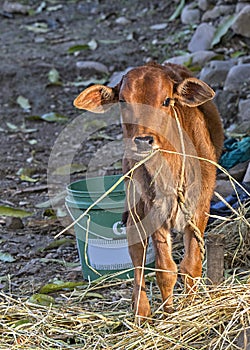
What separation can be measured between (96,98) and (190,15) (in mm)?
7013

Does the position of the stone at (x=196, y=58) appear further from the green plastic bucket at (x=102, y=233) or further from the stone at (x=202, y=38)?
the green plastic bucket at (x=102, y=233)

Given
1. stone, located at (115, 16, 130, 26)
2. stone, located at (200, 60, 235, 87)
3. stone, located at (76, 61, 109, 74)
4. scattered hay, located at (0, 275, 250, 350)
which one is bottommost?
stone, located at (115, 16, 130, 26)

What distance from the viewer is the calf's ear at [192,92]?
439 cm

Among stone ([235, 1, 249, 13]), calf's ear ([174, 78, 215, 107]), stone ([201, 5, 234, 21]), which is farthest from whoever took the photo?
stone ([201, 5, 234, 21])

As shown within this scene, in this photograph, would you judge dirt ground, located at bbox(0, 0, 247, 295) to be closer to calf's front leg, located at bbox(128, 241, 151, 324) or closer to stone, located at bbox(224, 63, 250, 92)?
calf's front leg, located at bbox(128, 241, 151, 324)

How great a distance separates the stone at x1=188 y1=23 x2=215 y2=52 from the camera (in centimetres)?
1020

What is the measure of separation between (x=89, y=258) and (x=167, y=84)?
163cm

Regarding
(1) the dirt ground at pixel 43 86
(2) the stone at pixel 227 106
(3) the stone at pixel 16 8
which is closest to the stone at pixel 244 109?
(2) the stone at pixel 227 106

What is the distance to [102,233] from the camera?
5.32m

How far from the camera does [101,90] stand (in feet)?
14.8

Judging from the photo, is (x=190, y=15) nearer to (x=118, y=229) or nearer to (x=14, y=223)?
(x=14, y=223)

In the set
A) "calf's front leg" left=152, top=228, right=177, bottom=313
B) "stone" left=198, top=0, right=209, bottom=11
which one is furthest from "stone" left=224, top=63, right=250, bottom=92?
"calf's front leg" left=152, top=228, right=177, bottom=313

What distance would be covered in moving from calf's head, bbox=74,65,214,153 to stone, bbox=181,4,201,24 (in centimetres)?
691

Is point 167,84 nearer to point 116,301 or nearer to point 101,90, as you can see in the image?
point 101,90
